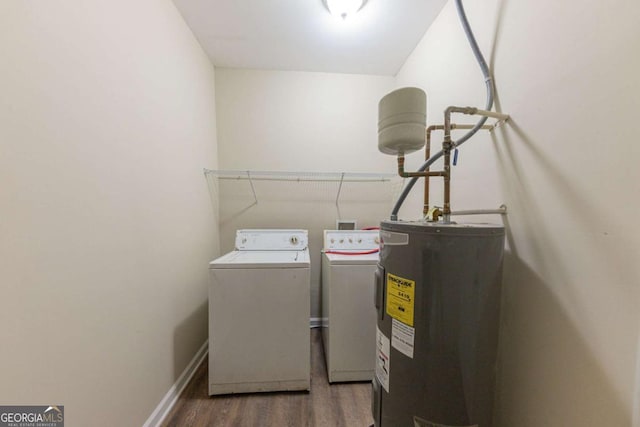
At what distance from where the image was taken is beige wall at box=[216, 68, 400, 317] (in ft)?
7.02

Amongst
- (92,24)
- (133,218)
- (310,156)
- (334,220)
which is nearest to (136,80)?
(92,24)

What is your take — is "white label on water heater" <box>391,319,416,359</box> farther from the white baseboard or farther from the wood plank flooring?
the white baseboard

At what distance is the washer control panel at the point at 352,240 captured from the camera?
192 cm

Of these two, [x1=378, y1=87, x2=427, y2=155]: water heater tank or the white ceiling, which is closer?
[x1=378, y1=87, x2=427, y2=155]: water heater tank

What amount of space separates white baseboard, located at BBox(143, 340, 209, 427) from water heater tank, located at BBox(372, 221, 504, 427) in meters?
1.28

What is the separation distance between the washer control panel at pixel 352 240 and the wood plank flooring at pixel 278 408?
3.17ft

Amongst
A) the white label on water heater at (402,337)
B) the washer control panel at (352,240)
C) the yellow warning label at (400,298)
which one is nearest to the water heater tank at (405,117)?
the yellow warning label at (400,298)

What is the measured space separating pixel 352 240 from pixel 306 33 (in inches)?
65.1

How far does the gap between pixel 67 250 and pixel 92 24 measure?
2.82ft

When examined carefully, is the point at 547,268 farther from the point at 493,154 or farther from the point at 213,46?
the point at 213,46

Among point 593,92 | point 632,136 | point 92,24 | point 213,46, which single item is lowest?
point 632,136

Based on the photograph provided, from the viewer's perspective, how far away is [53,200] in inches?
28.1

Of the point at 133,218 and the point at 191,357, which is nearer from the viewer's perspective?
the point at 133,218

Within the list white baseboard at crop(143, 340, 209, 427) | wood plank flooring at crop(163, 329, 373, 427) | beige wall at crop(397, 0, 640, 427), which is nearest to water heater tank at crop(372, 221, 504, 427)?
beige wall at crop(397, 0, 640, 427)
